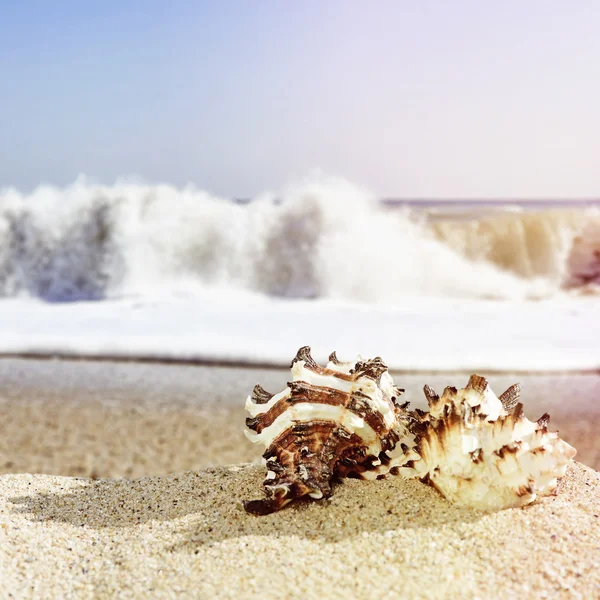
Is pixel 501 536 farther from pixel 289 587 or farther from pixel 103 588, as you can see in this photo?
pixel 103 588

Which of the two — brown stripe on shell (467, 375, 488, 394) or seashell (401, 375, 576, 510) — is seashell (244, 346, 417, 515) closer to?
seashell (401, 375, 576, 510)

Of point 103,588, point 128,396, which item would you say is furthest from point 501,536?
point 128,396

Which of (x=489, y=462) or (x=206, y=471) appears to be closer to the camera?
(x=489, y=462)

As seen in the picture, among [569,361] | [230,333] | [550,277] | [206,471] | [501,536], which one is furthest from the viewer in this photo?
[550,277]

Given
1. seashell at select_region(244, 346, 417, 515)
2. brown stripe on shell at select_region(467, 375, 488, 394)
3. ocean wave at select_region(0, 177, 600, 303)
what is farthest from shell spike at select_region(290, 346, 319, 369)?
ocean wave at select_region(0, 177, 600, 303)

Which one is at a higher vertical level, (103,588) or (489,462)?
(489,462)

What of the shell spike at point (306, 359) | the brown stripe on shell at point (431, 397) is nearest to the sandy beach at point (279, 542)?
the brown stripe on shell at point (431, 397)

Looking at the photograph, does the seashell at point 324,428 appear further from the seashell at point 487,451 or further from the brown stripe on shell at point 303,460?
the seashell at point 487,451

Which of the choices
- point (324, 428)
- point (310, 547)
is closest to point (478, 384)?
point (324, 428)
